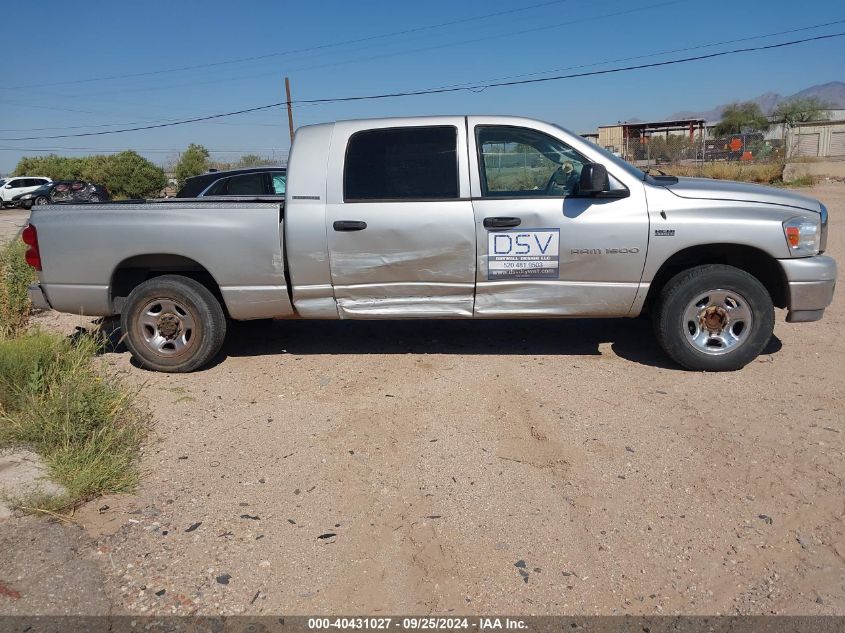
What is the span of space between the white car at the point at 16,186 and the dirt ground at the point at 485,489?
35.7m

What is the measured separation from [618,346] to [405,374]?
1978 mm

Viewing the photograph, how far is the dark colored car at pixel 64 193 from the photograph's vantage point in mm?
28194

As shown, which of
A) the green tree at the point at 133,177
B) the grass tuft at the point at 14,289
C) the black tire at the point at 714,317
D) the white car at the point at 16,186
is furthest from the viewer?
the green tree at the point at 133,177

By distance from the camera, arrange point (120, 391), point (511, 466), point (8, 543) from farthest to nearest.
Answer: point (120, 391) → point (511, 466) → point (8, 543)

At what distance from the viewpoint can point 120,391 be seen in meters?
4.69

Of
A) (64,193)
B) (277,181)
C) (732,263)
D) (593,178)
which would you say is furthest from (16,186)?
(732,263)

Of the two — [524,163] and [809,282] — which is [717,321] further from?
Result: [524,163]

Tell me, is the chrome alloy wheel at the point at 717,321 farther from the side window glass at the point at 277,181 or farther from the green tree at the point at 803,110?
the green tree at the point at 803,110

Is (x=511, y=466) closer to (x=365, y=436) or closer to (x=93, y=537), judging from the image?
(x=365, y=436)

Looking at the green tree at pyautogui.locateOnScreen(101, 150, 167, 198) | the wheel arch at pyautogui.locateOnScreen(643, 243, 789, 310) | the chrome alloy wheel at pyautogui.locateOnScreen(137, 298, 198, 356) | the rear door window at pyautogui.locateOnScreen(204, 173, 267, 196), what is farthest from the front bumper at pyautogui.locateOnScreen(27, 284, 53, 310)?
the green tree at pyautogui.locateOnScreen(101, 150, 167, 198)

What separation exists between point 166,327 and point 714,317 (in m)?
4.37

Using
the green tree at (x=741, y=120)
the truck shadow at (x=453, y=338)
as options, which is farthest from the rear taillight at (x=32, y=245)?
the green tree at (x=741, y=120)

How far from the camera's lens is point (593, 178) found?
4.88 meters

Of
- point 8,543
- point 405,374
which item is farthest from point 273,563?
point 405,374
